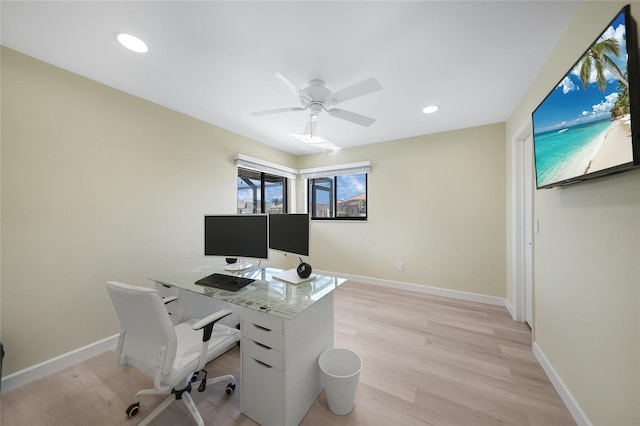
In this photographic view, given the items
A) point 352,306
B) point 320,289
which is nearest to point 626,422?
point 320,289

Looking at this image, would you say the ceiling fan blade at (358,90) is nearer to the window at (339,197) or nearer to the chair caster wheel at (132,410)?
the window at (339,197)

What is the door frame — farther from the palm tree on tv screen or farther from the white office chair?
the white office chair

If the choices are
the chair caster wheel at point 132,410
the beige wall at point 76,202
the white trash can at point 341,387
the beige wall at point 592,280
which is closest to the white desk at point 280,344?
the white trash can at point 341,387

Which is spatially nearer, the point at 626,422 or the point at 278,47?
the point at 626,422

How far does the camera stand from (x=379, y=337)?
7.33 ft

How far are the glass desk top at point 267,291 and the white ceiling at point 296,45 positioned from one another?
162 centimetres

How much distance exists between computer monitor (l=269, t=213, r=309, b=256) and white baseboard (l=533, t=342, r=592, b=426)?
6.02ft

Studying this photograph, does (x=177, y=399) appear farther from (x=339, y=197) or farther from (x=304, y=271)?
(x=339, y=197)

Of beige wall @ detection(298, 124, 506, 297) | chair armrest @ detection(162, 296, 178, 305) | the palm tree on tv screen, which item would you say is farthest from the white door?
chair armrest @ detection(162, 296, 178, 305)

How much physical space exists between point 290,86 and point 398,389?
2.32 meters

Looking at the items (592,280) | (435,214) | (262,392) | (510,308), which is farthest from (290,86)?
(510,308)

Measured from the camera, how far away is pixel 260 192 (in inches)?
153

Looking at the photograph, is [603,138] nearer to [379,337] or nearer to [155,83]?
[379,337]

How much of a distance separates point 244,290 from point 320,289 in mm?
525
